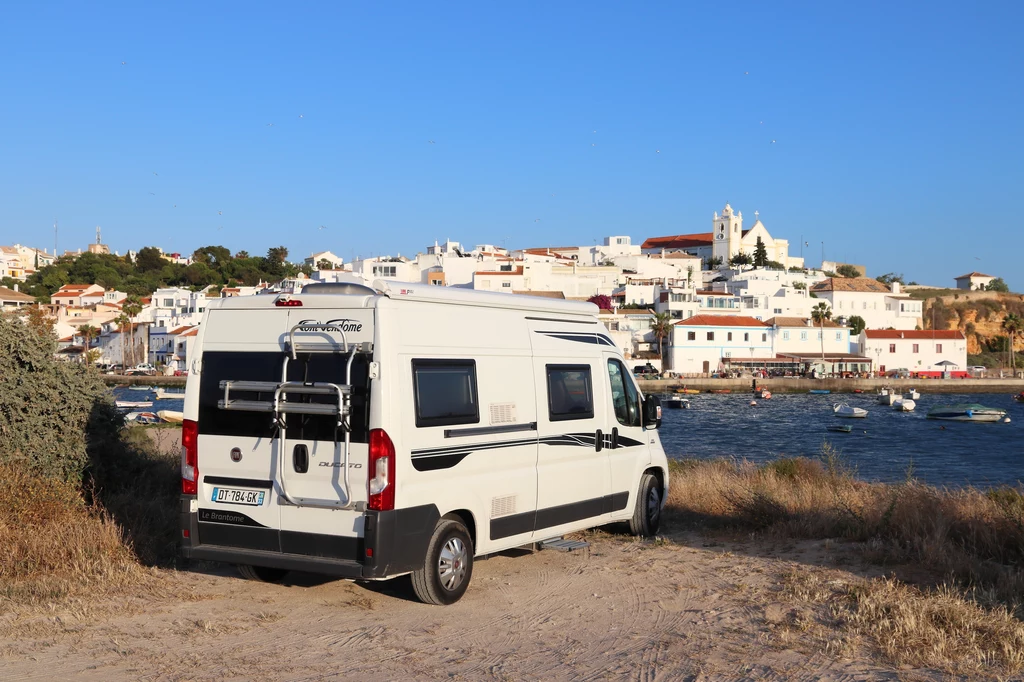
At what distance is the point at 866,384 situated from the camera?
9856 centimetres

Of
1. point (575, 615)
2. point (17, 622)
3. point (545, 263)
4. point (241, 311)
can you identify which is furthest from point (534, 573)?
point (545, 263)

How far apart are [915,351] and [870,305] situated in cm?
2026

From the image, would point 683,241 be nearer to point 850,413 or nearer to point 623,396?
point 850,413

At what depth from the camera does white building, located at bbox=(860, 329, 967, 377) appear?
108 m

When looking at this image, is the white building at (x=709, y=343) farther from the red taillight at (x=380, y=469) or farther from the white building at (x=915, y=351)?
the red taillight at (x=380, y=469)

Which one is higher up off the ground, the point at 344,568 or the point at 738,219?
the point at 738,219

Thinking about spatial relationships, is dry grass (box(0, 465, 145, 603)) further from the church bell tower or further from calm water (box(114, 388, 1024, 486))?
the church bell tower

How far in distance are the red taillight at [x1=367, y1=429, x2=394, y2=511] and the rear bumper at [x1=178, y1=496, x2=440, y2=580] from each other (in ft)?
0.28

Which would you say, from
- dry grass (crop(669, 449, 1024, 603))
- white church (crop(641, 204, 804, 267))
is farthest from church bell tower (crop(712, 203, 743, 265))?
dry grass (crop(669, 449, 1024, 603))

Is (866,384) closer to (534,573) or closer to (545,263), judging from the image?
(545,263)

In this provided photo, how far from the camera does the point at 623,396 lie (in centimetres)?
1065

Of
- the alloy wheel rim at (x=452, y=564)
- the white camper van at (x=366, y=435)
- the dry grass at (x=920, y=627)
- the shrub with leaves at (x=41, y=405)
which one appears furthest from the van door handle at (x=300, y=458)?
the dry grass at (x=920, y=627)

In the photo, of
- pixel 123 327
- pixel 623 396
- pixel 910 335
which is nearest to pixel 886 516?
pixel 623 396

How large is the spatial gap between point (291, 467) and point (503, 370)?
2149 mm
